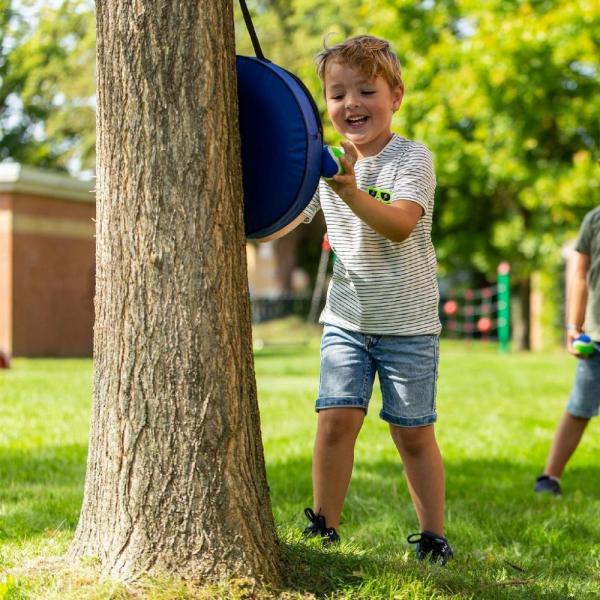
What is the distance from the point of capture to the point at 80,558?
288 cm

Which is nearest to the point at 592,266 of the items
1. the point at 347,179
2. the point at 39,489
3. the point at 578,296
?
the point at 578,296

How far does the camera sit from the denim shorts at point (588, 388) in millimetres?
4984

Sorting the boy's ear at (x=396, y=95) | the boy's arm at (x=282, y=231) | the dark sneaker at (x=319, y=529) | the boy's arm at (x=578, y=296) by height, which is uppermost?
the boy's ear at (x=396, y=95)

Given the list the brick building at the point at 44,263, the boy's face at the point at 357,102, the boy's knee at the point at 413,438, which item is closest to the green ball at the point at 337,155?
the boy's face at the point at 357,102

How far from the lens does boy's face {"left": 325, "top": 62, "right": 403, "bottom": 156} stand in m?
3.38

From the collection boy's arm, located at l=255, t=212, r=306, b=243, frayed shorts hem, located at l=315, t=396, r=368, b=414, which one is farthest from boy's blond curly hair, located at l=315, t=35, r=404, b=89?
frayed shorts hem, located at l=315, t=396, r=368, b=414

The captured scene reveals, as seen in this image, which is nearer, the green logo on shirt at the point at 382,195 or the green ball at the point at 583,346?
the green logo on shirt at the point at 382,195

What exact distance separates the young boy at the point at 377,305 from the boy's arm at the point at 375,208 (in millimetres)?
51

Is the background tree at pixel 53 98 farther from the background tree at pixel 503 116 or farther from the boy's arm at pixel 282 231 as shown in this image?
the boy's arm at pixel 282 231

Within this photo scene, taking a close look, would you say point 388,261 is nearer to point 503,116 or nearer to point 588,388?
point 588,388

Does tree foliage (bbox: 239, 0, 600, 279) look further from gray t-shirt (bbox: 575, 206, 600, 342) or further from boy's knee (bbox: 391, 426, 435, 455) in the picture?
boy's knee (bbox: 391, 426, 435, 455)

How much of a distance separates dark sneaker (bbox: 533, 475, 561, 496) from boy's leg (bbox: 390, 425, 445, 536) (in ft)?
5.25

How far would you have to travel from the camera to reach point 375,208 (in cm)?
309

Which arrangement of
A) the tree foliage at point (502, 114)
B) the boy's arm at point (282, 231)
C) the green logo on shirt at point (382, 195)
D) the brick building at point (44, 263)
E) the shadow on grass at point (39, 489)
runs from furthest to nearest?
the tree foliage at point (502, 114), the brick building at point (44, 263), the shadow on grass at point (39, 489), the green logo on shirt at point (382, 195), the boy's arm at point (282, 231)
